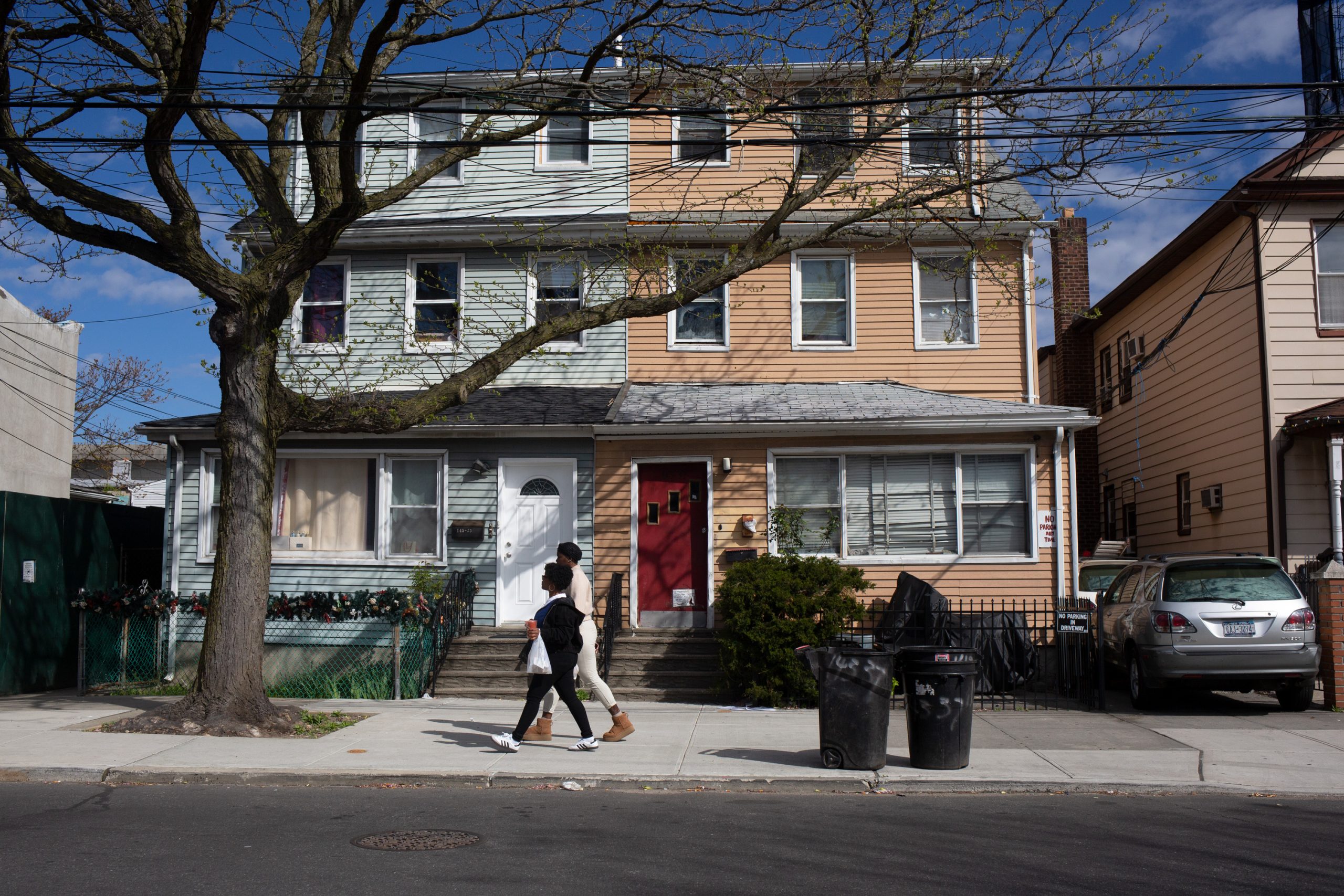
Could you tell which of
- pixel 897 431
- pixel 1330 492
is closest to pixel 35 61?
pixel 897 431

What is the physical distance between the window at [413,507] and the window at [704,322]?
4062mm

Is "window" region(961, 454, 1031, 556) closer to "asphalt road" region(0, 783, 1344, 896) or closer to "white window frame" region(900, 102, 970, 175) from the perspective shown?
"white window frame" region(900, 102, 970, 175)

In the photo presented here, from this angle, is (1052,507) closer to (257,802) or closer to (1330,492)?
(1330,492)

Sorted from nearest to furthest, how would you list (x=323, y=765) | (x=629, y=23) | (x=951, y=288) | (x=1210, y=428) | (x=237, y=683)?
(x=323, y=765) → (x=237, y=683) → (x=629, y=23) → (x=951, y=288) → (x=1210, y=428)

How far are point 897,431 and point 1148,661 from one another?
422 cm

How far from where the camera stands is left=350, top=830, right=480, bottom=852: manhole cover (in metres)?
6.42

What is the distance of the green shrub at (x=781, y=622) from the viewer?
12.5 metres

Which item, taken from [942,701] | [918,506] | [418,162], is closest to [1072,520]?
[918,506]

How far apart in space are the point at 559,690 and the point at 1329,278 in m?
13.4

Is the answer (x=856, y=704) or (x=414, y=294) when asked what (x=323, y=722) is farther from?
(x=414, y=294)

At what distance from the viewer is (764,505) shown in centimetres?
1485

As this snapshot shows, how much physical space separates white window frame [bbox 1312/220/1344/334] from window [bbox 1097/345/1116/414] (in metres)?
6.81

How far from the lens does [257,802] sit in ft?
25.6

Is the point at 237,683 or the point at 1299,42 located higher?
the point at 1299,42
